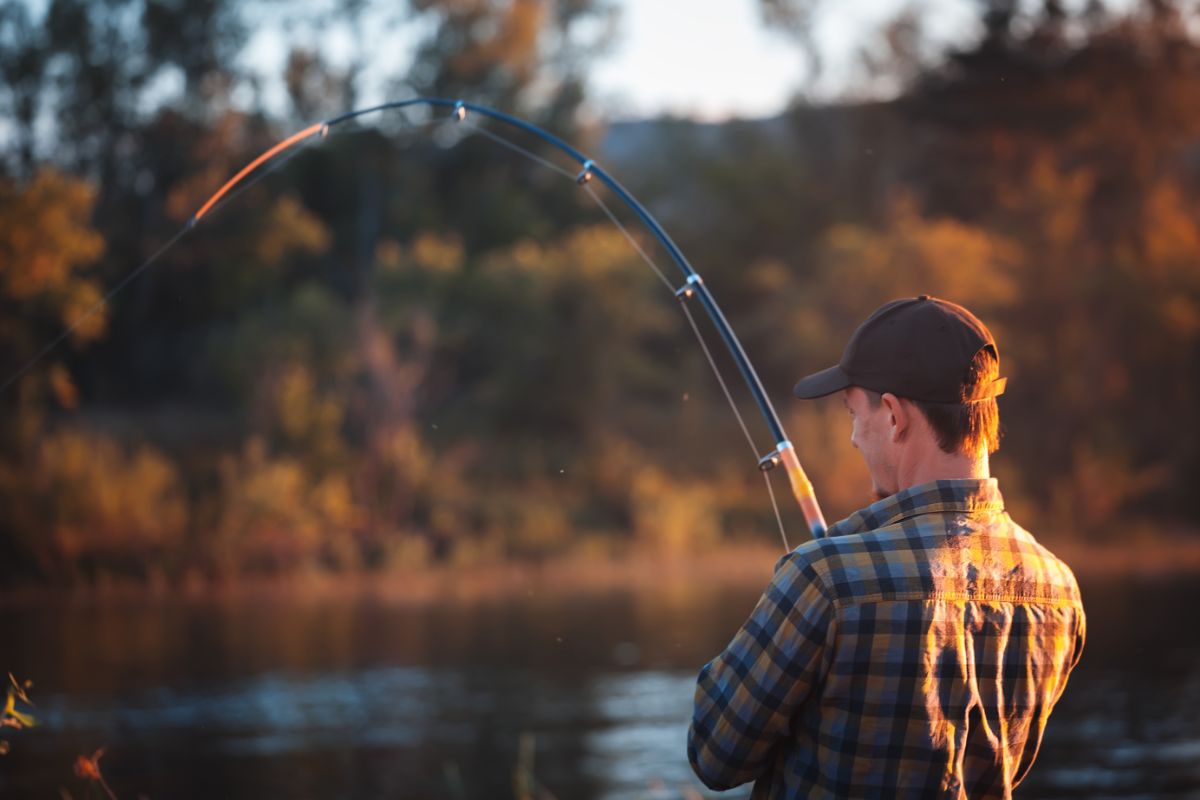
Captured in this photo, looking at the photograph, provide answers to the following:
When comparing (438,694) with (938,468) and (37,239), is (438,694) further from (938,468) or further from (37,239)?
(938,468)

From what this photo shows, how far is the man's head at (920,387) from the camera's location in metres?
1.94

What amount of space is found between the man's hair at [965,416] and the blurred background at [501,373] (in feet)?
24.7

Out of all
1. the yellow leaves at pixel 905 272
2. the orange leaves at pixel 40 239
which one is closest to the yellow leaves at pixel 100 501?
the orange leaves at pixel 40 239

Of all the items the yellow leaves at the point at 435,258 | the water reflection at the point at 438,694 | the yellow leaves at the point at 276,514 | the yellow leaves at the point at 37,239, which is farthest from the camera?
the yellow leaves at the point at 435,258

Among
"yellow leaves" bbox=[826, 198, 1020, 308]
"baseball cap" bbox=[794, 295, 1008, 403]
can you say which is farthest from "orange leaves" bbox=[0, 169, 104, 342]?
"baseball cap" bbox=[794, 295, 1008, 403]

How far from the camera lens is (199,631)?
14.4 m

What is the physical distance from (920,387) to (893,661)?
13.5 inches

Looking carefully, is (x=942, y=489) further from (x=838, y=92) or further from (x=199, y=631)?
(x=838, y=92)

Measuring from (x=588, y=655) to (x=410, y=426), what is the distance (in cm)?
651

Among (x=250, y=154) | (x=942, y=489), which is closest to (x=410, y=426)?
(x=250, y=154)

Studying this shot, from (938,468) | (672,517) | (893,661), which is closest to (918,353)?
(938,468)

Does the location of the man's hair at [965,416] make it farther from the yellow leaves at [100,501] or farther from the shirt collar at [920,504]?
the yellow leaves at [100,501]

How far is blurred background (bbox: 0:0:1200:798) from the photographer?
38.8 feet

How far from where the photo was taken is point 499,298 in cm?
2183
